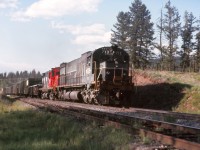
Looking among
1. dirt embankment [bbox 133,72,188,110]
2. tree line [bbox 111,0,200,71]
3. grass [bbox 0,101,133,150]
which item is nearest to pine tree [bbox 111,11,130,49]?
tree line [bbox 111,0,200,71]

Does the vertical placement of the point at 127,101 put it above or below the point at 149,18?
below

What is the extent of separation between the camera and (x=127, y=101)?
22.8 m

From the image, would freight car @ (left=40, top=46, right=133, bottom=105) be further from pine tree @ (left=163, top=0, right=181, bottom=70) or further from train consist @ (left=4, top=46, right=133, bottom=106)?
pine tree @ (left=163, top=0, right=181, bottom=70)

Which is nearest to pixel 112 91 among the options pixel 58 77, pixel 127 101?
pixel 127 101

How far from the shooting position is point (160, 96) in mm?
24625

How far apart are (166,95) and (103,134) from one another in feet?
49.7

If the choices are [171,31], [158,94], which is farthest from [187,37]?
[158,94]

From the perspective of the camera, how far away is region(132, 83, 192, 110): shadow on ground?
23.1 metres

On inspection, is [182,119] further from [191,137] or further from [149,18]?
[149,18]

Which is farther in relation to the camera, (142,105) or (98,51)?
(142,105)

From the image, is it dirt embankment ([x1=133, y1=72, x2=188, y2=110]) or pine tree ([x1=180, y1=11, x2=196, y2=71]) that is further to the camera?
pine tree ([x1=180, y1=11, x2=196, y2=71])

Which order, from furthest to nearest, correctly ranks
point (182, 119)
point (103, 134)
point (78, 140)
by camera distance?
point (182, 119) → point (103, 134) → point (78, 140)

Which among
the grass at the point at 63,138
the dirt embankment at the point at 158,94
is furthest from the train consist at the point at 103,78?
the grass at the point at 63,138

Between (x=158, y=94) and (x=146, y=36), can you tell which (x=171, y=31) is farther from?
(x=158, y=94)
